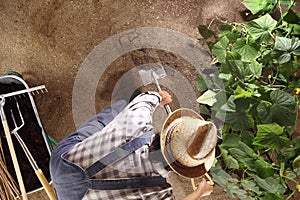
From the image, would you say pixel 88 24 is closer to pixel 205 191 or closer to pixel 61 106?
pixel 61 106

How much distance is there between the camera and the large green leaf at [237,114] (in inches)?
68.1

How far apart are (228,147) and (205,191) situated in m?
0.24

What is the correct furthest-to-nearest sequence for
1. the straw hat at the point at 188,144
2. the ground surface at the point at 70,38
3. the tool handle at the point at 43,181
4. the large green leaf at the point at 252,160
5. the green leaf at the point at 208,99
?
the ground surface at the point at 70,38
the green leaf at the point at 208,99
the tool handle at the point at 43,181
the large green leaf at the point at 252,160
the straw hat at the point at 188,144

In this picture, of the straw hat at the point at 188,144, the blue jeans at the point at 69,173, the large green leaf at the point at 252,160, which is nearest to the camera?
the straw hat at the point at 188,144

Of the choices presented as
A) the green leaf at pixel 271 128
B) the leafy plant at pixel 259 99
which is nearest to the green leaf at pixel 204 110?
the leafy plant at pixel 259 99

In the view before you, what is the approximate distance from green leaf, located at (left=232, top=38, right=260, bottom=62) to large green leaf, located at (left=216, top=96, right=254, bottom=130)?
176 millimetres

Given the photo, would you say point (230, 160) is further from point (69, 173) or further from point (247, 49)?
point (69, 173)

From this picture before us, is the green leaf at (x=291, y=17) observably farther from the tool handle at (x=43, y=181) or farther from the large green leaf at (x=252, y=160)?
the tool handle at (x=43, y=181)

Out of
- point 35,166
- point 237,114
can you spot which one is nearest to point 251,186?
point 237,114

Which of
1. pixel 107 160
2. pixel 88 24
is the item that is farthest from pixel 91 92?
pixel 107 160

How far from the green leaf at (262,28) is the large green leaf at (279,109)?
26 cm

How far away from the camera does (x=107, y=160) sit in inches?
57.6

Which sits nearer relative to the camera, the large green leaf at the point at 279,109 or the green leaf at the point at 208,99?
the large green leaf at the point at 279,109

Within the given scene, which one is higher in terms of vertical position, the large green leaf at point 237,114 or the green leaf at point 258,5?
the green leaf at point 258,5
